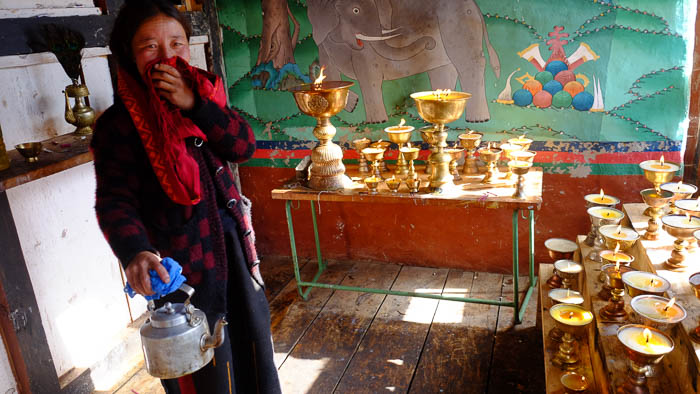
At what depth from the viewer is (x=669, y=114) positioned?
3.09m

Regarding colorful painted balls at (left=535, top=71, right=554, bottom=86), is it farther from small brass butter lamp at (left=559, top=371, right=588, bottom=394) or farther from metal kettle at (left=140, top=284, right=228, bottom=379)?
metal kettle at (left=140, top=284, right=228, bottom=379)

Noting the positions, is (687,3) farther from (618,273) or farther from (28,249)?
(28,249)

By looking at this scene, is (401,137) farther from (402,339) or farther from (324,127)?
(402,339)

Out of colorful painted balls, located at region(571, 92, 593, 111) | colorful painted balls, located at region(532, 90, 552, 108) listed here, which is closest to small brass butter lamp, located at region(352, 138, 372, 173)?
colorful painted balls, located at region(532, 90, 552, 108)

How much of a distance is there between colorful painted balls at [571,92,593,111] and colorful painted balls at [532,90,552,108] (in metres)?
0.14

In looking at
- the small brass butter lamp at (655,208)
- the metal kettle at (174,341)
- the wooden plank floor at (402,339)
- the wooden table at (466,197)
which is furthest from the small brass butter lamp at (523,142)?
the metal kettle at (174,341)

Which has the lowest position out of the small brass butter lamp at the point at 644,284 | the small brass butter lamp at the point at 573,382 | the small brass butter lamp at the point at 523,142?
the small brass butter lamp at the point at 573,382

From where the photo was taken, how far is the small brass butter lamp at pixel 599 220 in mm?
2654

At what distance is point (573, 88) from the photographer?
10.5 ft

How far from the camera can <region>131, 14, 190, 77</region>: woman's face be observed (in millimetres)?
1627

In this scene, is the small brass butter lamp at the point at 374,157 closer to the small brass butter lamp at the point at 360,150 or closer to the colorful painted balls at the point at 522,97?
the small brass butter lamp at the point at 360,150

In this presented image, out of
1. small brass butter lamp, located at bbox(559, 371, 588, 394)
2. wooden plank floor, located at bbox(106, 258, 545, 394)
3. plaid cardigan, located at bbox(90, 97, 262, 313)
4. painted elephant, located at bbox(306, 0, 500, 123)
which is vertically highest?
painted elephant, located at bbox(306, 0, 500, 123)

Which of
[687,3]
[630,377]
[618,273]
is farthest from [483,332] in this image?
[687,3]

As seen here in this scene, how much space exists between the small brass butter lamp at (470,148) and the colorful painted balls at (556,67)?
567 mm
